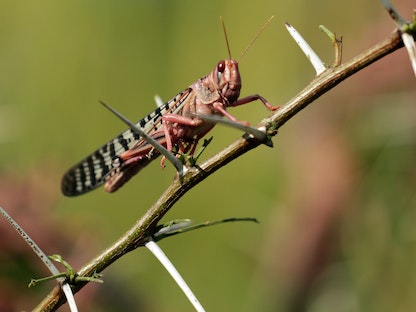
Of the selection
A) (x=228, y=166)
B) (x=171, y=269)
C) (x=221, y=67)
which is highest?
(x=221, y=67)

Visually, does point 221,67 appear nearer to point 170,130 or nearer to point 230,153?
point 170,130

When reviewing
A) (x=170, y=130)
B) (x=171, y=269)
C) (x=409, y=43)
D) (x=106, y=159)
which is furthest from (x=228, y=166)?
(x=409, y=43)

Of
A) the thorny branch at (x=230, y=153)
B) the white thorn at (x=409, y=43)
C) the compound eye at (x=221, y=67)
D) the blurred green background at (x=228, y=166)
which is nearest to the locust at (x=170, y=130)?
the compound eye at (x=221, y=67)

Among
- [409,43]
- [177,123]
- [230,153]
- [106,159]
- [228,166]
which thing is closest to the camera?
[409,43]

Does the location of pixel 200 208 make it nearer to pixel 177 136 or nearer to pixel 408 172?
pixel 408 172

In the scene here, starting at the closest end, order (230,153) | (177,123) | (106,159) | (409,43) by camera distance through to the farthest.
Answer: (409,43), (230,153), (177,123), (106,159)

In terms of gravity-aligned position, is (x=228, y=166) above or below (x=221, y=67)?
below

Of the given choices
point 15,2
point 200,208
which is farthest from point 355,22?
point 15,2

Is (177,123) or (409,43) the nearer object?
(409,43)
